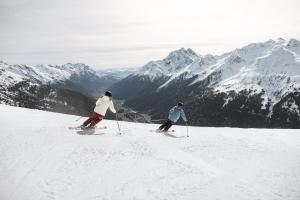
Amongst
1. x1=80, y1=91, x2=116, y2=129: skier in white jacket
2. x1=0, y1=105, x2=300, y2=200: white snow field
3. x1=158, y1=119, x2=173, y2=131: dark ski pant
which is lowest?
x1=0, y1=105, x2=300, y2=200: white snow field

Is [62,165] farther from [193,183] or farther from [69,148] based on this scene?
[193,183]

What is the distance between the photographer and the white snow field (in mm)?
11547

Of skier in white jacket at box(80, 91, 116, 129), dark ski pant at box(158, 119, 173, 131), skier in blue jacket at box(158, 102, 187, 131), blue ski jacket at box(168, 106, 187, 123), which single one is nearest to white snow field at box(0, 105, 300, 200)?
skier in white jacket at box(80, 91, 116, 129)

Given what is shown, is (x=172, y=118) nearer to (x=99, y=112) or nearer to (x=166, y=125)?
(x=166, y=125)

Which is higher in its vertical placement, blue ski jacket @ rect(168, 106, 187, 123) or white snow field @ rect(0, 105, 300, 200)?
blue ski jacket @ rect(168, 106, 187, 123)

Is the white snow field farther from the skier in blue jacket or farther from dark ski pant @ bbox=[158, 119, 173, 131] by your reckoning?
the skier in blue jacket

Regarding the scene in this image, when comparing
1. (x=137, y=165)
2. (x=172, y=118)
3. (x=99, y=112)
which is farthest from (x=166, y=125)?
(x=137, y=165)

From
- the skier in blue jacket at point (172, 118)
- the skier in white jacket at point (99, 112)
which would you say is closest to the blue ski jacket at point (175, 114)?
the skier in blue jacket at point (172, 118)

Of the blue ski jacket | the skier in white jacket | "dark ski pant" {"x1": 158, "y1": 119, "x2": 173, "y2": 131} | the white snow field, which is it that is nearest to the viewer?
the white snow field

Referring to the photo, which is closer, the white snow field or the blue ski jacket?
the white snow field

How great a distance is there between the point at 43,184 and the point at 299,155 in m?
13.2

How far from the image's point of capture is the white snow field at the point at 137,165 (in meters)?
11.5

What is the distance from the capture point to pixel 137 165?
45.8 feet

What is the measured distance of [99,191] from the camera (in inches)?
447
